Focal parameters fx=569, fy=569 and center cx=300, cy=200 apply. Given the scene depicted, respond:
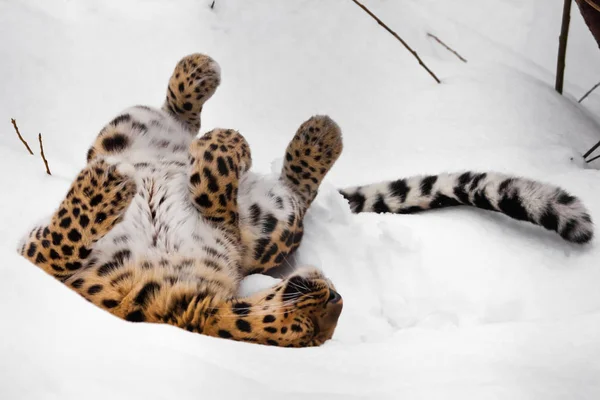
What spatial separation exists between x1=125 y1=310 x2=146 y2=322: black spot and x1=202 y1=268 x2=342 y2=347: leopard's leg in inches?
6.1

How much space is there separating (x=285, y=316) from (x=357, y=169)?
47.5 inches

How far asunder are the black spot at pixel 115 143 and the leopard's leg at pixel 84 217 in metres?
0.41

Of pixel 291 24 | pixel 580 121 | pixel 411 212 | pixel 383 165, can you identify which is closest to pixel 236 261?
pixel 411 212

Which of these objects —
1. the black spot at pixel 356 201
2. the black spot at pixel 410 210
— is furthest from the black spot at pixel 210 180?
the black spot at pixel 410 210

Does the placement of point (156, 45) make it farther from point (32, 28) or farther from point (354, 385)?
point (354, 385)

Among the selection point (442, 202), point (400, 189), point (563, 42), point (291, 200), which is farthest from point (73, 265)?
point (563, 42)

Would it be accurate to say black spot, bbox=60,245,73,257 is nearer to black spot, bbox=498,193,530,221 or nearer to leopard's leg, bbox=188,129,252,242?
leopard's leg, bbox=188,129,252,242

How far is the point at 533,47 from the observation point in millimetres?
3209

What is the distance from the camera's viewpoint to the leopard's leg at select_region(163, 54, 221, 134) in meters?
1.99

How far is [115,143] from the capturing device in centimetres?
184

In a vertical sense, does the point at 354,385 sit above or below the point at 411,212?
above

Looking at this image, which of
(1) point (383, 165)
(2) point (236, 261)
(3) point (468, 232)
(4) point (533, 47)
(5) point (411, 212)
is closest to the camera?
(2) point (236, 261)

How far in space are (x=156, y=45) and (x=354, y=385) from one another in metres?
2.14

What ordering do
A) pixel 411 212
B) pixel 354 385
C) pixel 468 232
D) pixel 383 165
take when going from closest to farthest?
pixel 354 385, pixel 468 232, pixel 411 212, pixel 383 165
